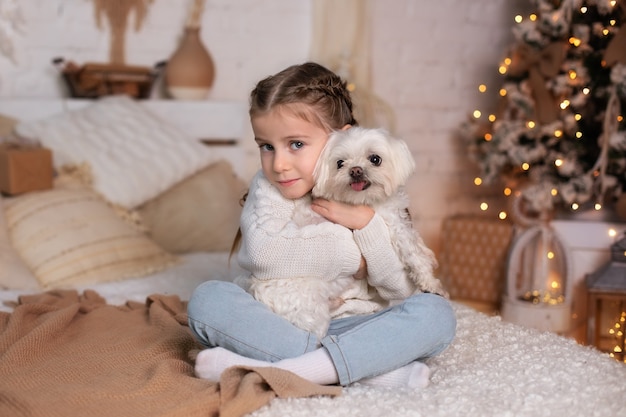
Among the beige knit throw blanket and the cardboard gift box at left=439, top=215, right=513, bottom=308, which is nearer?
the beige knit throw blanket

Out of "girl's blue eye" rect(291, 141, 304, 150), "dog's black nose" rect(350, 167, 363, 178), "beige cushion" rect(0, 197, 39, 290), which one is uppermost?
"girl's blue eye" rect(291, 141, 304, 150)

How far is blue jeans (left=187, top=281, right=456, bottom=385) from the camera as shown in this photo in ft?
4.79

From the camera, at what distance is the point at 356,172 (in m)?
1.50

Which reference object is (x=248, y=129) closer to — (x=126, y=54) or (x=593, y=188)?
(x=126, y=54)

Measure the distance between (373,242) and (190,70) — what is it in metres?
1.74

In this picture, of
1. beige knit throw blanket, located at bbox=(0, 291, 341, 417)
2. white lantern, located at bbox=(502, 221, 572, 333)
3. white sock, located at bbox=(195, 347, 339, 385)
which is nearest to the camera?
beige knit throw blanket, located at bbox=(0, 291, 341, 417)

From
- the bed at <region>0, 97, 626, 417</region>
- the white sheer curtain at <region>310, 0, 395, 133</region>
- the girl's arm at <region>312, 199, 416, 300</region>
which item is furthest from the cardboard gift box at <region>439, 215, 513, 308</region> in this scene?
the girl's arm at <region>312, 199, 416, 300</region>

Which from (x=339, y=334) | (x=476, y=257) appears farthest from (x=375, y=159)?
(x=476, y=257)

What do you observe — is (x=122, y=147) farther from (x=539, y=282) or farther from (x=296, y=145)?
(x=539, y=282)

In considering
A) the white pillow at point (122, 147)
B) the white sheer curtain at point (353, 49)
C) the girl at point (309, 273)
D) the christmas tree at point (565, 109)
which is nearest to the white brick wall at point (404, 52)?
the white sheer curtain at point (353, 49)

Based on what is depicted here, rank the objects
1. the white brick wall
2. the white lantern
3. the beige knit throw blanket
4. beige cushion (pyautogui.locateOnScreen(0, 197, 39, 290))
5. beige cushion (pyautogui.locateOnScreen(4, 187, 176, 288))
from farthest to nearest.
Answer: the white brick wall
the white lantern
beige cushion (pyautogui.locateOnScreen(4, 187, 176, 288))
beige cushion (pyautogui.locateOnScreen(0, 197, 39, 290))
the beige knit throw blanket

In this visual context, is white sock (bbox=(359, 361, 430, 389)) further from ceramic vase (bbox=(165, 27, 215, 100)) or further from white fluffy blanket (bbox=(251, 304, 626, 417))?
ceramic vase (bbox=(165, 27, 215, 100))

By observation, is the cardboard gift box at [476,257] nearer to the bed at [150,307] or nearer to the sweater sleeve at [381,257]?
the bed at [150,307]

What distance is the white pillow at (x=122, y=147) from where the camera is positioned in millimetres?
2643
